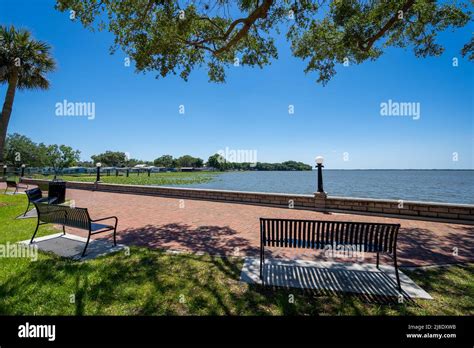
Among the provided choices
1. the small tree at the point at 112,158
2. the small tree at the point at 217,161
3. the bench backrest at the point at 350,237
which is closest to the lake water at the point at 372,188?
the bench backrest at the point at 350,237

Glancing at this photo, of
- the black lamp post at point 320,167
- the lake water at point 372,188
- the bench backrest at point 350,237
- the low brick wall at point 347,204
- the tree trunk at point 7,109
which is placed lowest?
the lake water at point 372,188

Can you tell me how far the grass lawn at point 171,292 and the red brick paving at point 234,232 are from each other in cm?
78

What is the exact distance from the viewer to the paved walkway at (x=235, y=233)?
4.77 m

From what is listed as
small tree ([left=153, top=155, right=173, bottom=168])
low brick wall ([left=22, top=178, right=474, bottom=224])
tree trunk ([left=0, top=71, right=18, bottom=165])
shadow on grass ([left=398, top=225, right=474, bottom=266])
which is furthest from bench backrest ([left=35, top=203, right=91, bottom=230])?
small tree ([left=153, top=155, right=173, bottom=168])

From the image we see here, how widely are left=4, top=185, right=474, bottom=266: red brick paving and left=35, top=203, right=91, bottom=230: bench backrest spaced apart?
3.47 feet

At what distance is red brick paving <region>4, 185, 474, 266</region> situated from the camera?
190 inches

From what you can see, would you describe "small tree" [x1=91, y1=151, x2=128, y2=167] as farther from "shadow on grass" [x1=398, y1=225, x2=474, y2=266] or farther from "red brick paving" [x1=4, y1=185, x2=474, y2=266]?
"shadow on grass" [x1=398, y1=225, x2=474, y2=266]

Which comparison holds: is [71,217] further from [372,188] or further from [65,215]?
[372,188]

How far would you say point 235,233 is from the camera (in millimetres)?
6305

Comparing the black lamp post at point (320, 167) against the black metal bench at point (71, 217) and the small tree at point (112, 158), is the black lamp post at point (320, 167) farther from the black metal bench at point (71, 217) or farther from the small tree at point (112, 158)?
the small tree at point (112, 158)

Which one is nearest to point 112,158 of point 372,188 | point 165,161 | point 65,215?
point 165,161

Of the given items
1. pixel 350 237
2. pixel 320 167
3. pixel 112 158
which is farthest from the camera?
pixel 112 158

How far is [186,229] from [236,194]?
16.7 feet

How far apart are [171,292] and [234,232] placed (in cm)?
336
